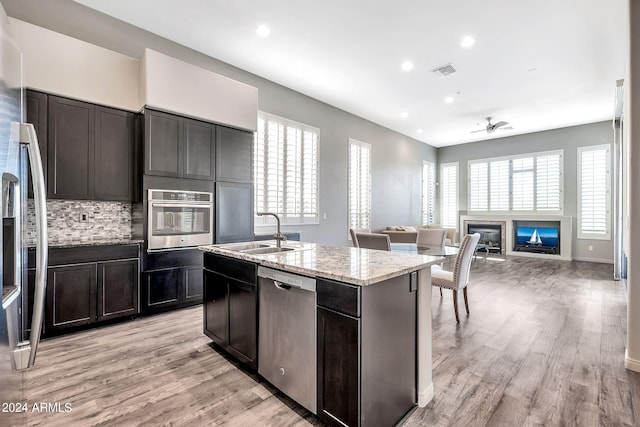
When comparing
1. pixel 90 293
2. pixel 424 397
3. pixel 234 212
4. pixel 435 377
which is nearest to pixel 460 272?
pixel 435 377

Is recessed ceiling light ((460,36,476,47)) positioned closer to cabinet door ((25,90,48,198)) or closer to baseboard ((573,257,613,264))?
cabinet door ((25,90,48,198))

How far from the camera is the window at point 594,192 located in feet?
23.6

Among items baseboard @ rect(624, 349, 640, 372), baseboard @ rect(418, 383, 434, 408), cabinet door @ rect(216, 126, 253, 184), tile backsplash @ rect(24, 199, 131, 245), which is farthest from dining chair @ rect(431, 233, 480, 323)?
tile backsplash @ rect(24, 199, 131, 245)

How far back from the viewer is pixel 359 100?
5.99 metres

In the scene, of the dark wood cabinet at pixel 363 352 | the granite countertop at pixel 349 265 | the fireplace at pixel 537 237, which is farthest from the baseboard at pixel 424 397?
the fireplace at pixel 537 237

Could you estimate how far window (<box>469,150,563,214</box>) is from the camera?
26.1 feet

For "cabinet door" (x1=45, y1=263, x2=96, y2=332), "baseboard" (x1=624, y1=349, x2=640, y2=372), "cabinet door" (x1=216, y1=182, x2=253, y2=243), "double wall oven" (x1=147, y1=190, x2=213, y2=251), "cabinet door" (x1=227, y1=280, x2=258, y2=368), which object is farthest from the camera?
"cabinet door" (x1=216, y1=182, x2=253, y2=243)

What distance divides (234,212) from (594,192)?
28.1 feet

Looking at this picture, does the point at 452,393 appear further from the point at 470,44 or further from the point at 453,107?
the point at 453,107

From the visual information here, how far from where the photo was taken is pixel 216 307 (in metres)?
2.59

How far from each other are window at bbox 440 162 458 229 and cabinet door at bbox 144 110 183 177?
28.3 ft

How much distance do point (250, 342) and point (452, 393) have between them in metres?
1.45

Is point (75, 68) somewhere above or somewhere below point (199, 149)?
above

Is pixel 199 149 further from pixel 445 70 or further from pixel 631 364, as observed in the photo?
pixel 631 364
